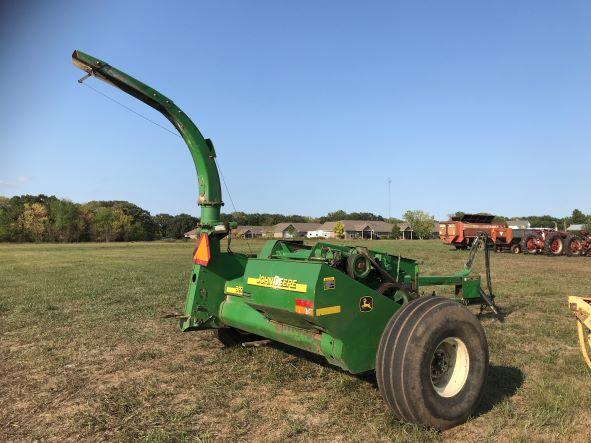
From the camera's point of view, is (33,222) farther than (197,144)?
Yes

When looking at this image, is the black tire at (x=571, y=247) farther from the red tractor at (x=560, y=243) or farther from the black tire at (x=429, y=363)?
the black tire at (x=429, y=363)

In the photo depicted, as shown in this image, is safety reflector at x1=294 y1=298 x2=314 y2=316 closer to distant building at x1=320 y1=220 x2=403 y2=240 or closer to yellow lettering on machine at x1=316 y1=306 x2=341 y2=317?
yellow lettering on machine at x1=316 y1=306 x2=341 y2=317

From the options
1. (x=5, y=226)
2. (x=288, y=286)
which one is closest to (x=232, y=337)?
(x=288, y=286)

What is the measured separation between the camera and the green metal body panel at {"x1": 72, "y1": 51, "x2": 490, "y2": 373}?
3.88 metres

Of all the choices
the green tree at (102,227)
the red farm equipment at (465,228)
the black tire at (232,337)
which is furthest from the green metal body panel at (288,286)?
the green tree at (102,227)

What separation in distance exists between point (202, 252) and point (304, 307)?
1.97m

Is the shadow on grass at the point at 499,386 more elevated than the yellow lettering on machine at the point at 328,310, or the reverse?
the yellow lettering on machine at the point at 328,310

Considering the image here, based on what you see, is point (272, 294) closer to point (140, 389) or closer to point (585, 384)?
point (140, 389)

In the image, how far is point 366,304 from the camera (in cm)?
405

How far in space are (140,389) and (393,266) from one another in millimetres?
2992

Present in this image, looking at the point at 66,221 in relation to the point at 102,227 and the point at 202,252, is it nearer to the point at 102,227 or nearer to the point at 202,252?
the point at 102,227

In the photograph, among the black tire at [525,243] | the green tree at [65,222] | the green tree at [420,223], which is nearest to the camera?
the black tire at [525,243]

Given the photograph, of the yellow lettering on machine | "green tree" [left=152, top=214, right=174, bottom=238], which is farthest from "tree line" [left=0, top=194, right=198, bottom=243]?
the yellow lettering on machine

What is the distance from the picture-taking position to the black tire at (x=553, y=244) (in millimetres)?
26859
